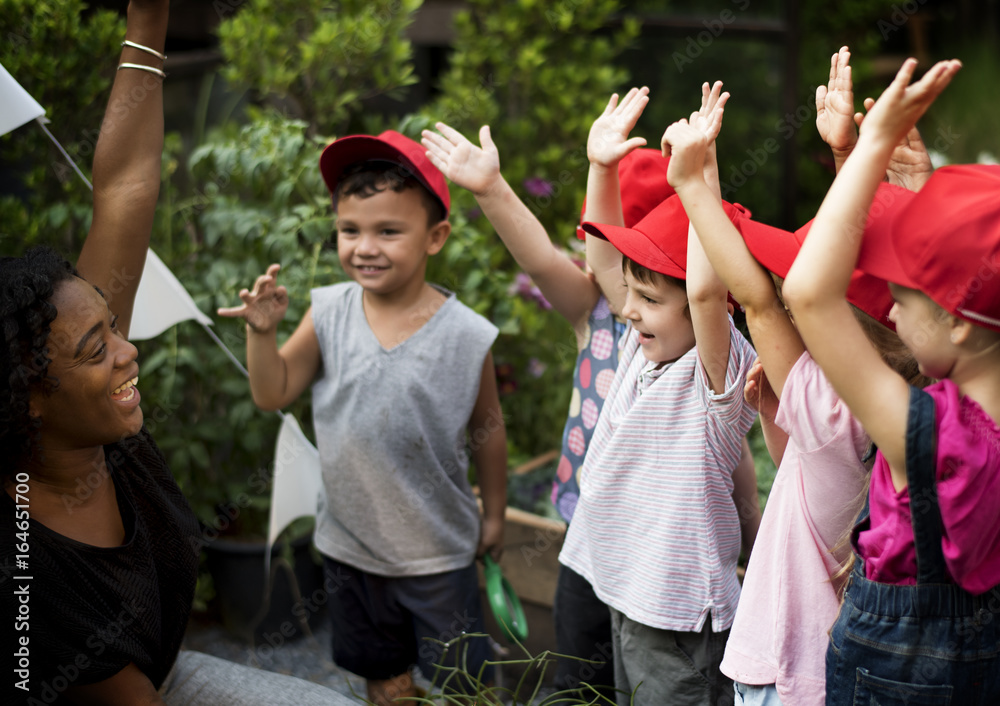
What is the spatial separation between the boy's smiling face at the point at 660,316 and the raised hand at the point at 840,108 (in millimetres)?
389

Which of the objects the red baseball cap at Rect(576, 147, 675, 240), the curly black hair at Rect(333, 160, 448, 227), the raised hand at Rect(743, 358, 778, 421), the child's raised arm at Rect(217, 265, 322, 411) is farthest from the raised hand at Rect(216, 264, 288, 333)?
the raised hand at Rect(743, 358, 778, 421)

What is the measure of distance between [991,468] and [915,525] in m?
0.13

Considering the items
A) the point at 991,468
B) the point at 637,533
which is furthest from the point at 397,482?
the point at 991,468

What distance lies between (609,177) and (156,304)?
125cm

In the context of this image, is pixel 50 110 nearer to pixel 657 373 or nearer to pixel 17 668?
pixel 17 668

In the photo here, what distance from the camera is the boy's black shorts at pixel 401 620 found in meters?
2.19

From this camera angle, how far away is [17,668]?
136 centimetres

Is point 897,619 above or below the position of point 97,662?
above

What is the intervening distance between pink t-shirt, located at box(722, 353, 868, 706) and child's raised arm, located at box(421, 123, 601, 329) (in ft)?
2.49

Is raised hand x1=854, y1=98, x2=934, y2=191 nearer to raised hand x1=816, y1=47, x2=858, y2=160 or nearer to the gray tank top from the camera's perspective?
raised hand x1=816, y1=47, x2=858, y2=160

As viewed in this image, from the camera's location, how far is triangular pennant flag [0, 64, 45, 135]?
1.77 m

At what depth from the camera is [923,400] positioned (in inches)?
44.6

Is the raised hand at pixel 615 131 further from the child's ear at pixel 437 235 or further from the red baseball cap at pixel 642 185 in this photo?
the child's ear at pixel 437 235

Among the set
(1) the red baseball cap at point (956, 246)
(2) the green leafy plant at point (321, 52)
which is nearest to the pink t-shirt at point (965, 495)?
(1) the red baseball cap at point (956, 246)
